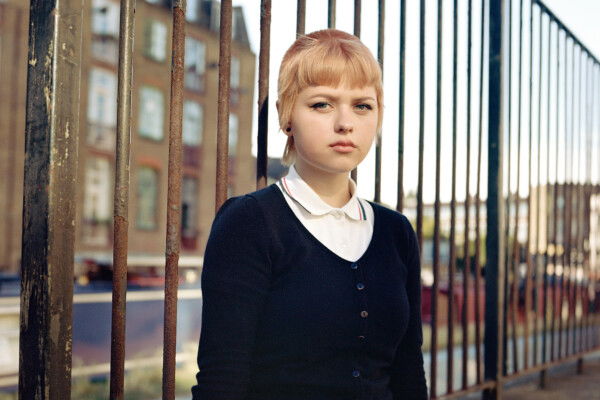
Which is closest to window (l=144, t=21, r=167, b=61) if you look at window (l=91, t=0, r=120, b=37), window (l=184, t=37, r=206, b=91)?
window (l=184, t=37, r=206, b=91)

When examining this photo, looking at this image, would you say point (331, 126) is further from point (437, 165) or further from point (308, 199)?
point (437, 165)

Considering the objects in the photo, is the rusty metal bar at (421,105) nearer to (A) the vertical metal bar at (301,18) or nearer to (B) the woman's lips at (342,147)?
(A) the vertical metal bar at (301,18)

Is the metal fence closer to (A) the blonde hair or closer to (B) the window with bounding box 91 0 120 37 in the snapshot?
(A) the blonde hair

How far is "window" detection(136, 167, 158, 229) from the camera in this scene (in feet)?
68.4

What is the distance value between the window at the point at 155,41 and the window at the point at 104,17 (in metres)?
1.70

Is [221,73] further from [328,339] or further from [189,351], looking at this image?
[189,351]

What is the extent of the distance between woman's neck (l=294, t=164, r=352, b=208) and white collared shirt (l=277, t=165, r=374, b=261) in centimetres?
2

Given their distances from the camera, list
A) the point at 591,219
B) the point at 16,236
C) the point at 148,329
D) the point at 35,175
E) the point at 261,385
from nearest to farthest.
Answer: the point at 35,175 < the point at 261,385 < the point at 591,219 < the point at 148,329 < the point at 16,236

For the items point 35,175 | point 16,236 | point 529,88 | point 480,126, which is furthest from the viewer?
point 16,236

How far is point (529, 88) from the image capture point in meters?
3.57

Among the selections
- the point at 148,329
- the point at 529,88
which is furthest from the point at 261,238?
the point at 148,329

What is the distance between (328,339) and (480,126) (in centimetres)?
185

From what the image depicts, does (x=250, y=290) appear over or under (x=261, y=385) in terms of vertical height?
over

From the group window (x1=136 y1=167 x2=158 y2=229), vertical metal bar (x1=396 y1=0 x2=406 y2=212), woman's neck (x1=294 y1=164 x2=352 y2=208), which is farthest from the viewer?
window (x1=136 y1=167 x2=158 y2=229)
